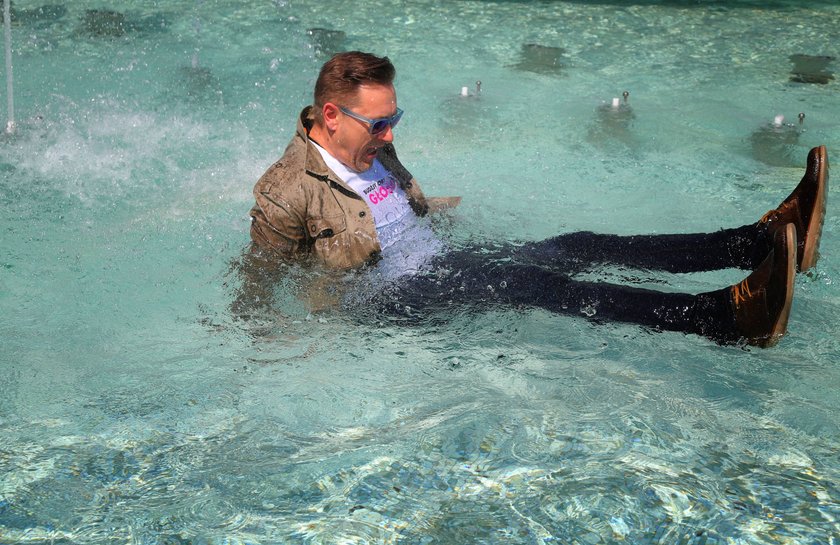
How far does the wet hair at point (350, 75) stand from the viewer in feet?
10.9

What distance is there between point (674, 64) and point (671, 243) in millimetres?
4427

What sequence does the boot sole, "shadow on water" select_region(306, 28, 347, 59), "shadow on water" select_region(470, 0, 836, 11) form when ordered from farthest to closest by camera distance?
"shadow on water" select_region(470, 0, 836, 11) → "shadow on water" select_region(306, 28, 347, 59) → the boot sole

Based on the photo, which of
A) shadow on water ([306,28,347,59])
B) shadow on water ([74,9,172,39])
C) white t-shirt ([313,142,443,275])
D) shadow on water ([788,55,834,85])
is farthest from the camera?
shadow on water ([74,9,172,39])

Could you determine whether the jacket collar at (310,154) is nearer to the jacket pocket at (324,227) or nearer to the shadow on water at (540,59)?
the jacket pocket at (324,227)

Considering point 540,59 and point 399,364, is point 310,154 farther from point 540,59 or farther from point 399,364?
point 540,59

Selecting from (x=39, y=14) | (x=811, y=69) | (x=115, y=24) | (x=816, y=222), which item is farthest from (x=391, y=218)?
(x=39, y=14)

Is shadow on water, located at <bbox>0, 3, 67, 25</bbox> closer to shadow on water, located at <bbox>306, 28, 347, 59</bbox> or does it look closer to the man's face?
shadow on water, located at <bbox>306, 28, 347, 59</bbox>

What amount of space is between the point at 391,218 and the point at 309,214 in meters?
0.38

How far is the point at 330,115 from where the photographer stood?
3381mm

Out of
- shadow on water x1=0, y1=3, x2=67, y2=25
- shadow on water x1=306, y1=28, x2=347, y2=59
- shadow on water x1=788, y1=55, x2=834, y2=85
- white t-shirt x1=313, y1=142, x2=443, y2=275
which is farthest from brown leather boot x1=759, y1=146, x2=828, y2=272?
shadow on water x1=0, y1=3, x2=67, y2=25

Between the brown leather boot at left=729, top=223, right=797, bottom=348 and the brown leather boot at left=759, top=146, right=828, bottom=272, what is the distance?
0.43 metres

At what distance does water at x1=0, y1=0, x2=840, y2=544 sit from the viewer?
2.69 m

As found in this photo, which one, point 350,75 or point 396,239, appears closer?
point 350,75

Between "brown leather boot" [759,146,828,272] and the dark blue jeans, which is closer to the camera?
the dark blue jeans
